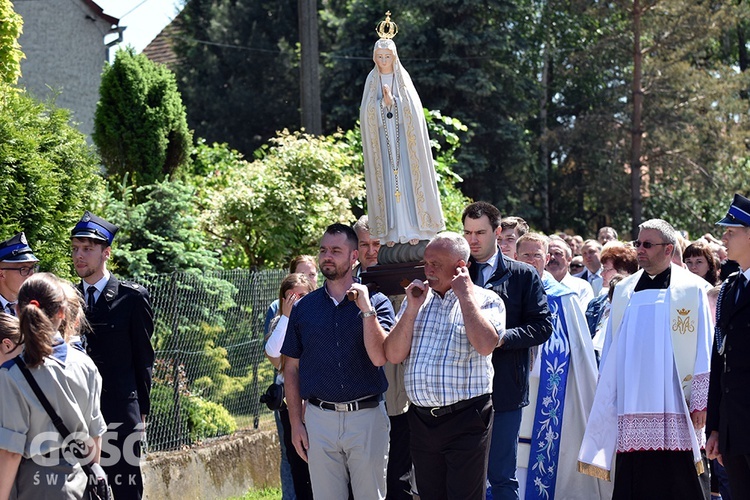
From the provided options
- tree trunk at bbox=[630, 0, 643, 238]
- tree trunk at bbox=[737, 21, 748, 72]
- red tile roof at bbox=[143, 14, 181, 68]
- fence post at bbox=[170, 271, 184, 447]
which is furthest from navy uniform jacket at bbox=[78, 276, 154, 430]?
tree trunk at bbox=[737, 21, 748, 72]

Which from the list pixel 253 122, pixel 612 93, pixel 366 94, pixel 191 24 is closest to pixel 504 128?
pixel 612 93

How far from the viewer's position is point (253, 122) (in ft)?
118

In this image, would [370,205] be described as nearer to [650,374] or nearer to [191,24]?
[650,374]

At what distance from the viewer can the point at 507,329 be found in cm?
707

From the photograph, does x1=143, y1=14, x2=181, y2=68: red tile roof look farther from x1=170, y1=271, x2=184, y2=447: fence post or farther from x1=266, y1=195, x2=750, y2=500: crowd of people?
x1=266, y1=195, x2=750, y2=500: crowd of people

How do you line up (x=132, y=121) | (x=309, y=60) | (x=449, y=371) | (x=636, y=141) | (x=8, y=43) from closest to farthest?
(x=449, y=371) < (x=8, y=43) < (x=132, y=121) < (x=309, y=60) < (x=636, y=141)

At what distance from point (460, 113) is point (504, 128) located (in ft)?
4.77

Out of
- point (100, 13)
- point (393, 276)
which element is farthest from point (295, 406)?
point (100, 13)

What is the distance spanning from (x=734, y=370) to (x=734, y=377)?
40 millimetres

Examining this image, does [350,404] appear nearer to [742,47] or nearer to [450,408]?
[450,408]

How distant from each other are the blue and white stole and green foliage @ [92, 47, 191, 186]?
774 centimetres

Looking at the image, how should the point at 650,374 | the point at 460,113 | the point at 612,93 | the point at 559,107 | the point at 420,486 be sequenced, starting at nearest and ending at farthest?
the point at 420,486 → the point at 650,374 → the point at 460,113 → the point at 612,93 → the point at 559,107

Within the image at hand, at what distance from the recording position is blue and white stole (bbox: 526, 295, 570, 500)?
28.6ft

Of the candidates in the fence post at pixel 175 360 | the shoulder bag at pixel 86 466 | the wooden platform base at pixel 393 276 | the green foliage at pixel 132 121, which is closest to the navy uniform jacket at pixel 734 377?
the wooden platform base at pixel 393 276
